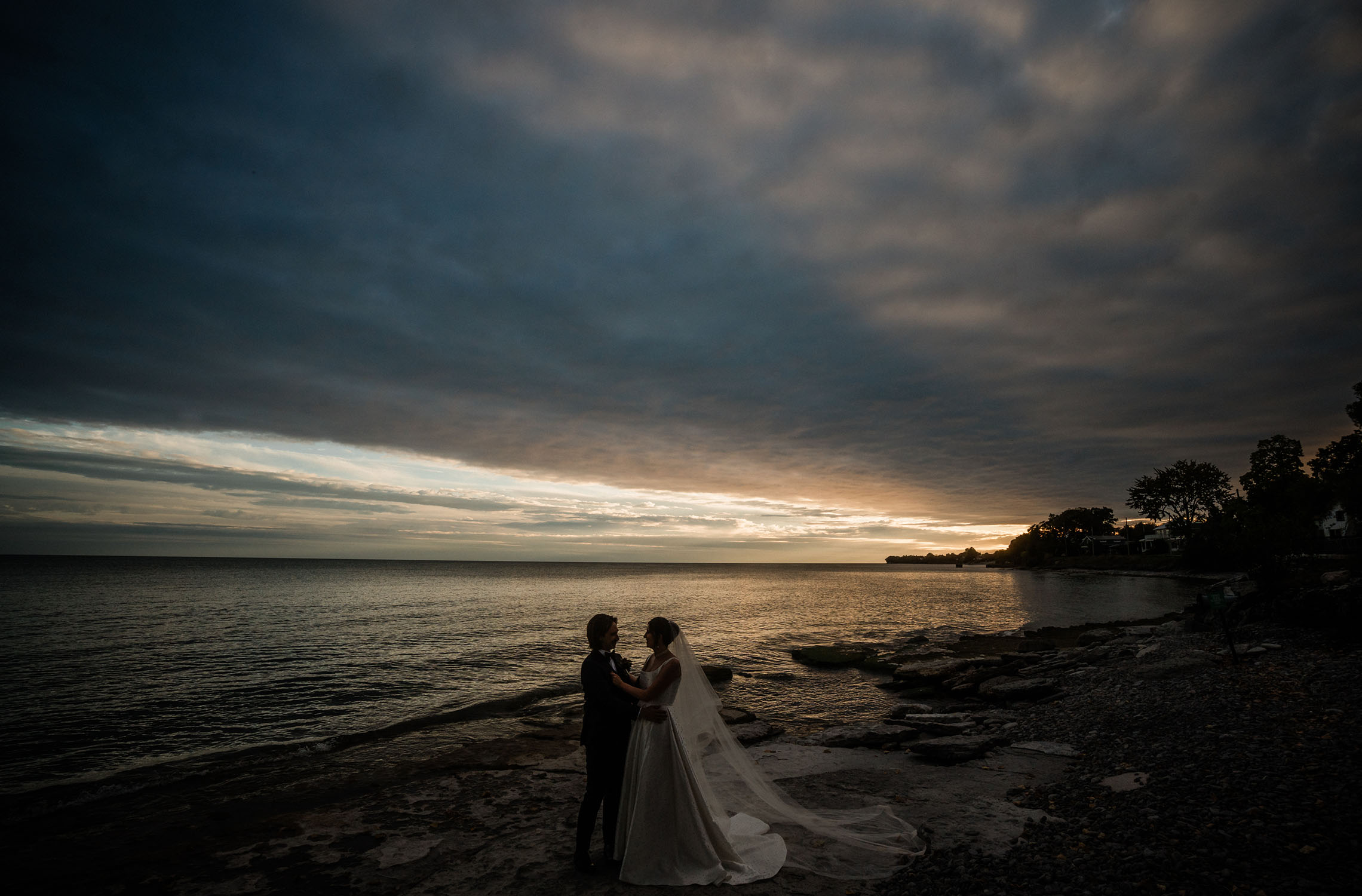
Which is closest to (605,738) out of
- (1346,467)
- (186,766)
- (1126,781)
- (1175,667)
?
(1126,781)

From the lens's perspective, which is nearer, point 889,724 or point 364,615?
point 889,724

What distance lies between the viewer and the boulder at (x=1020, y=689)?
18.1 metres

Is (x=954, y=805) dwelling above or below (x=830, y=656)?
above

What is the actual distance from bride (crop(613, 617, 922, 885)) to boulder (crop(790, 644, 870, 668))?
2201 cm

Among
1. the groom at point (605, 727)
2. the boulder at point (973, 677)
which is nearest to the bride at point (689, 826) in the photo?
the groom at point (605, 727)

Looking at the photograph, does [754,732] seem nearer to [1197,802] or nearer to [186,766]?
[1197,802]

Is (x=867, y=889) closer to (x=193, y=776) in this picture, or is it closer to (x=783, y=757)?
(x=783, y=757)

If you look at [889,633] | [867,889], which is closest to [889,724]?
[867,889]

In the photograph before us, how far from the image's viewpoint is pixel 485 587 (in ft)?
306

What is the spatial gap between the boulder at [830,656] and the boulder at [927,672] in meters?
4.09

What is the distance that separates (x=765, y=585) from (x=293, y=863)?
122m

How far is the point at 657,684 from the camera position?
22.9 feet

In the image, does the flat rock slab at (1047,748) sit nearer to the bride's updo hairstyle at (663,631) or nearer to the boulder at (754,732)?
the boulder at (754,732)

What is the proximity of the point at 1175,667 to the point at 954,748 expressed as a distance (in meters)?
8.80
